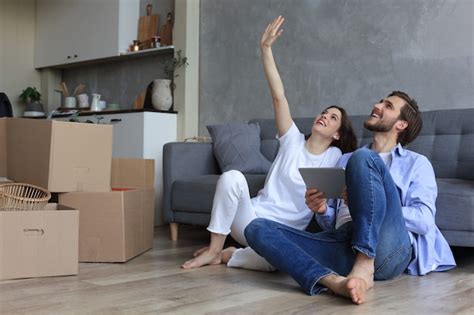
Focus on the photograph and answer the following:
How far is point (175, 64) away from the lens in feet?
16.8

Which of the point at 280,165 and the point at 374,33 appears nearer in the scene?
the point at 280,165

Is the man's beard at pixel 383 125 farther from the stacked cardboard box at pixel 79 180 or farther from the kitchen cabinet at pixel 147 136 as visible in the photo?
the kitchen cabinet at pixel 147 136

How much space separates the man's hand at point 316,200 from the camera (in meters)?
2.43

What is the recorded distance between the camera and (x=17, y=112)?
22.7 ft

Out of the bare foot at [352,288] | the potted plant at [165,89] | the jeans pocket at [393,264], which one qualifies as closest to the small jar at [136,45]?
the potted plant at [165,89]

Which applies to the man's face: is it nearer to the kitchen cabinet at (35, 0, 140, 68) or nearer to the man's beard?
the man's beard

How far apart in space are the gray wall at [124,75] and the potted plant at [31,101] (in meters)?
0.40

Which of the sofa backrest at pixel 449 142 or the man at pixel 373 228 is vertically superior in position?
the sofa backrest at pixel 449 142

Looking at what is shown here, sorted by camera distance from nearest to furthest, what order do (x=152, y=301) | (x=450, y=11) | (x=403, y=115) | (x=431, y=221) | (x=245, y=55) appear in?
(x=152, y=301) → (x=431, y=221) → (x=403, y=115) → (x=450, y=11) → (x=245, y=55)

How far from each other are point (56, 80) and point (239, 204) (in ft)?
15.1

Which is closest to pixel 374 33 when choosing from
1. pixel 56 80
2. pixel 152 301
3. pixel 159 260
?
Result: pixel 159 260

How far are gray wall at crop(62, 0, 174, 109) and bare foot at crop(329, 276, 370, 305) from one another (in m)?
3.62

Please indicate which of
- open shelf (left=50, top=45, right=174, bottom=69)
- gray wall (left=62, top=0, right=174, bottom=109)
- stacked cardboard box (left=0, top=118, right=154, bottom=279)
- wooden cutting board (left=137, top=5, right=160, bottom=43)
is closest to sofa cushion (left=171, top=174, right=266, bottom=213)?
stacked cardboard box (left=0, top=118, right=154, bottom=279)

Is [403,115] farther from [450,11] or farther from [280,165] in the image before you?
[450,11]
